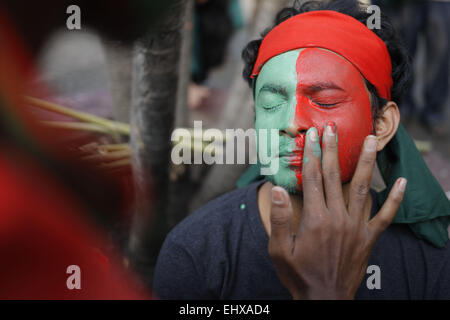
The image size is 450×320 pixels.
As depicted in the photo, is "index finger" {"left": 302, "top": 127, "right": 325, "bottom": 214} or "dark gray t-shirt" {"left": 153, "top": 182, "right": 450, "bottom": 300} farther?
"dark gray t-shirt" {"left": 153, "top": 182, "right": 450, "bottom": 300}

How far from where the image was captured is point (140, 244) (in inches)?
94.3

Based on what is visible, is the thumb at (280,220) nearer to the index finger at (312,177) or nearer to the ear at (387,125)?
the index finger at (312,177)

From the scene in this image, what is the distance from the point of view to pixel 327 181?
3.94 ft

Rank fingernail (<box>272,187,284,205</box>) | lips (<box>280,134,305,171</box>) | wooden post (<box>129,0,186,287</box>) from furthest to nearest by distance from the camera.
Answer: wooden post (<box>129,0,186,287</box>), lips (<box>280,134,305,171</box>), fingernail (<box>272,187,284,205</box>)

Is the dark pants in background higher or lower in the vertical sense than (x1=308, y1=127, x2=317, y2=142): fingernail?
higher

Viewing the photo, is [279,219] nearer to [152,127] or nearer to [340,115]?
[340,115]

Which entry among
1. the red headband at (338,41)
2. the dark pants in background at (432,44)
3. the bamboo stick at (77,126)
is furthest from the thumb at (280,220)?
the dark pants in background at (432,44)

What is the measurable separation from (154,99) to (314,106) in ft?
2.95

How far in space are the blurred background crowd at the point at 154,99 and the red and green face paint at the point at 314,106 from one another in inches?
26.3

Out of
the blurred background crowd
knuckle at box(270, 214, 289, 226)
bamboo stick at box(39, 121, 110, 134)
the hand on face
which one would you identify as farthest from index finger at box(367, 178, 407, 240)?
bamboo stick at box(39, 121, 110, 134)

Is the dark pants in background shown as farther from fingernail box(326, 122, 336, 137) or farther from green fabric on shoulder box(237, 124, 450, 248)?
fingernail box(326, 122, 336, 137)

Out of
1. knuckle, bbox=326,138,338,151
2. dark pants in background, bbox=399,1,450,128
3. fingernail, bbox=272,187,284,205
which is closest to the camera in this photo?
fingernail, bbox=272,187,284,205

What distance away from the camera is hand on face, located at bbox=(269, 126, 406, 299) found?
45.3 inches
